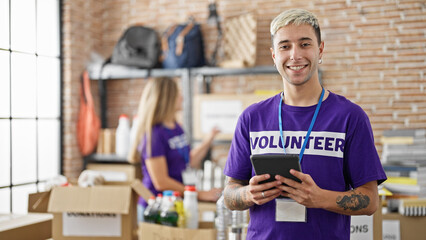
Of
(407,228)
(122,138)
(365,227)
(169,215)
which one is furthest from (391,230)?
(122,138)

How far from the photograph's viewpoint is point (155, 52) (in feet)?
14.4

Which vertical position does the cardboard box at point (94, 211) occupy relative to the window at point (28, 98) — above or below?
below

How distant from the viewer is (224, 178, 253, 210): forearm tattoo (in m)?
1.54

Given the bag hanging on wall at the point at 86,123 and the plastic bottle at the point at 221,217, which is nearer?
the plastic bottle at the point at 221,217

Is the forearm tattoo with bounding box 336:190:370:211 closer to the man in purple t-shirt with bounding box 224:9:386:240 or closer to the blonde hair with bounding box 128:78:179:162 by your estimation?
the man in purple t-shirt with bounding box 224:9:386:240

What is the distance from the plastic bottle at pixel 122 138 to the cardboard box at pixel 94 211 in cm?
197

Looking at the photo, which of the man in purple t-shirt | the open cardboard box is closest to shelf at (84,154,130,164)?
the open cardboard box

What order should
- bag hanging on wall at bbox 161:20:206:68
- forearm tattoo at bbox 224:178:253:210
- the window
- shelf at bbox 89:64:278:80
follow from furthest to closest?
bag hanging on wall at bbox 161:20:206:68 < shelf at bbox 89:64:278:80 < the window < forearm tattoo at bbox 224:178:253:210

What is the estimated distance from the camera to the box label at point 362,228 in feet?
6.79

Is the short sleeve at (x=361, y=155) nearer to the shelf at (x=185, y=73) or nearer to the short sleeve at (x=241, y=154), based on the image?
the short sleeve at (x=241, y=154)

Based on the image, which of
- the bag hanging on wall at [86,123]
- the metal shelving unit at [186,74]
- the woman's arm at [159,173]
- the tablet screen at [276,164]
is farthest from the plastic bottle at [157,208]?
the bag hanging on wall at [86,123]

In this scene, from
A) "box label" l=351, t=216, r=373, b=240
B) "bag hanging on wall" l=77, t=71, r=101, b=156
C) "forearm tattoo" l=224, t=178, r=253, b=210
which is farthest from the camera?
"bag hanging on wall" l=77, t=71, r=101, b=156

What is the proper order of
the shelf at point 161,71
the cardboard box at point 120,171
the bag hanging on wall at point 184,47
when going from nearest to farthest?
the shelf at point 161,71 < the bag hanging on wall at point 184,47 < the cardboard box at point 120,171

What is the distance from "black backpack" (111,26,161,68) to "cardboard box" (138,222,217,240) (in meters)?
2.38
